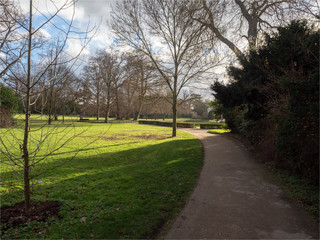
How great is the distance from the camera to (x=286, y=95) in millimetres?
5445

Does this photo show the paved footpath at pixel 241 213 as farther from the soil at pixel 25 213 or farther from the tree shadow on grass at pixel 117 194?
the soil at pixel 25 213

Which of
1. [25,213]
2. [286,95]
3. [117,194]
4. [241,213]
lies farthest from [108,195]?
[286,95]

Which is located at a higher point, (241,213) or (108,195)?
(241,213)

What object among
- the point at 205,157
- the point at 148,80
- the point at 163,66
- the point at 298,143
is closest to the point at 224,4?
the point at 163,66

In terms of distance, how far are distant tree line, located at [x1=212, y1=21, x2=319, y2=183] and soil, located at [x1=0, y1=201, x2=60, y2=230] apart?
584 centimetres

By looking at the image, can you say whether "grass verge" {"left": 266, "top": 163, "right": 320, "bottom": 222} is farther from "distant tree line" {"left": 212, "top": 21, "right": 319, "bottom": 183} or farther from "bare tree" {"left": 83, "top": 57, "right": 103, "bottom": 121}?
"bare tree" {"left": 83, "top": 57, "right": 103, "bottom": 121}

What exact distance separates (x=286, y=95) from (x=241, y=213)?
3.67 metres

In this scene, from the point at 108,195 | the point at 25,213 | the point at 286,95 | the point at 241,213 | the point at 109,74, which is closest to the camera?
the point at 25,213

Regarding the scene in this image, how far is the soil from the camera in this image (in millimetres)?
3396

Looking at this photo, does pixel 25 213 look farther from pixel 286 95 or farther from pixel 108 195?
pixel 286 95

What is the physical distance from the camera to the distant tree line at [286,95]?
444 centimetres

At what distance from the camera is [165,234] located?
3.19 m

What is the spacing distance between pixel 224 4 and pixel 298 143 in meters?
12.2

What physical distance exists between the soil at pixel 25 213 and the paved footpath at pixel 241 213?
2.43 m
